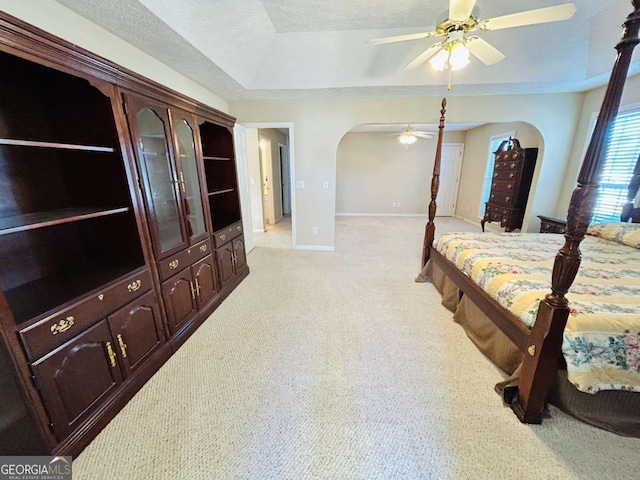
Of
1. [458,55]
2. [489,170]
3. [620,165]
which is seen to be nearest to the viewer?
[458,55]

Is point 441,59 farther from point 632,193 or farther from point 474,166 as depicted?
point 474,166

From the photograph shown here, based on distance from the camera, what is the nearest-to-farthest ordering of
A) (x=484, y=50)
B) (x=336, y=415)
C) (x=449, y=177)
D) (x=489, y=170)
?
(x=336, y=415)
(x=484, y=50)
(x=489, y=170)
(x=449, y=177)

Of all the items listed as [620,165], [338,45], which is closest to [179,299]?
[338,45]

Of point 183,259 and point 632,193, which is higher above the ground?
point 632,193

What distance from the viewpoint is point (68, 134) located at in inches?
60.0

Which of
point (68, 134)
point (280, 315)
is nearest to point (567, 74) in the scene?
point (280, 315)

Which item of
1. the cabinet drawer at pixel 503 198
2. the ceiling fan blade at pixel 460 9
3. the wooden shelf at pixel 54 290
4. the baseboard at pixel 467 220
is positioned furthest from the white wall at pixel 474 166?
the wooden shelf at pixel 54 290

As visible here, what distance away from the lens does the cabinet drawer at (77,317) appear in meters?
1.08

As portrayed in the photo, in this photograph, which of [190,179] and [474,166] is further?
[474,166]

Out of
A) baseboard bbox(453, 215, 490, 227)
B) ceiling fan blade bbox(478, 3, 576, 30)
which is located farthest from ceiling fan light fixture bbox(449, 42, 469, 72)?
baseboard bbox(453, 215, 490, 227)

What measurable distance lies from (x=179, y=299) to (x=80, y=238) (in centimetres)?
77

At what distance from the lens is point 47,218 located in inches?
49.3

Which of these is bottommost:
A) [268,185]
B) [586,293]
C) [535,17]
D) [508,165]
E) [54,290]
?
[586,293]

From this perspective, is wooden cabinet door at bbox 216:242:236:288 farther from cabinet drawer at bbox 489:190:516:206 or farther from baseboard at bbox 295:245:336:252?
cabinet drawer at bbox 489:190:516:206
